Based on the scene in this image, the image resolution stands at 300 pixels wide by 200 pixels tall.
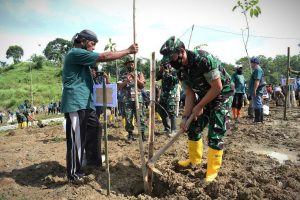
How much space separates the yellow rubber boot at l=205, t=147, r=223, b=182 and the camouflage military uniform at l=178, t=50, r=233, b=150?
68 mm

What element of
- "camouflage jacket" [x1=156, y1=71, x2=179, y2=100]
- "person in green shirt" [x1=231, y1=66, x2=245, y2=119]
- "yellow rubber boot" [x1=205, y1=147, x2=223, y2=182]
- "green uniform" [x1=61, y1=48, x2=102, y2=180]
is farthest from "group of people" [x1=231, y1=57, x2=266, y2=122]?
"green uniform" [x1=61, y1=48, x2=102, y2=180]

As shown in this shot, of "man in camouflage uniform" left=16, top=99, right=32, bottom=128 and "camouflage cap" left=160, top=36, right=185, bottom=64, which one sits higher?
"camouflage cap" left=160, top=36, right=185, bottom=64

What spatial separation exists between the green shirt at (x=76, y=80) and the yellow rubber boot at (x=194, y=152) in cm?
155

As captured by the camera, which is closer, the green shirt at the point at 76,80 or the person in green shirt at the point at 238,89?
the green shirt at the point at 76,80

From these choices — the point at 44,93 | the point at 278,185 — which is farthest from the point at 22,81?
the point at 278,185

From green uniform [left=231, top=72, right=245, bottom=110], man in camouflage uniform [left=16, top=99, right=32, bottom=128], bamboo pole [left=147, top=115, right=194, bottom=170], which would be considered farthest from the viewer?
man in camouflage uniform [left=16, top=99, right=32, bottom=128]

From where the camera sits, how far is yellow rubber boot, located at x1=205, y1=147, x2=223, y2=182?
369 cm

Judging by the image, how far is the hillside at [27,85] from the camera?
4014 cm

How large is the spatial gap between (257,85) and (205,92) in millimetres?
4830

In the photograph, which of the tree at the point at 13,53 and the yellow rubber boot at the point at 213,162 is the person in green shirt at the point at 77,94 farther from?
the tree at the point at 13,53

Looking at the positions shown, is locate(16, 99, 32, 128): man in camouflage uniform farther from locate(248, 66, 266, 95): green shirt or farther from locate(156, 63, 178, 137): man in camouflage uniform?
locate(248, 66, 266, 95): green shirt

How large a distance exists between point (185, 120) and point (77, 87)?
57.9 inches

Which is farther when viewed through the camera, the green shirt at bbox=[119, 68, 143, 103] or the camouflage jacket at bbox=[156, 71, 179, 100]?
the camouflage jacket at bbox=[156, 71, 179, 100]

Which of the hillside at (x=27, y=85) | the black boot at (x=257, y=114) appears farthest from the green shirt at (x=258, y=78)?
the hillside at (x=27, y=85)
